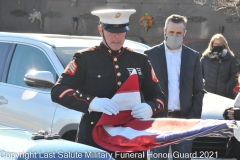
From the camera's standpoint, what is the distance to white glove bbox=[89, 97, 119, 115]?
13.6 ft

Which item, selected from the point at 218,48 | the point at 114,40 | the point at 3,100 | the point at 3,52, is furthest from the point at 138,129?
the point at 218,48

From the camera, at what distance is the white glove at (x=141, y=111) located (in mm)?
4254

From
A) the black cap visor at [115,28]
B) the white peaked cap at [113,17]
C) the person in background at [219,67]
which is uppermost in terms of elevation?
the white peaked cap at [113,17]

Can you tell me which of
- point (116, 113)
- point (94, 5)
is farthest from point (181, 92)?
point (94, 5)

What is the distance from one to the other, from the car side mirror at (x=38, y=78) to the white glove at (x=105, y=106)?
74.2 inches

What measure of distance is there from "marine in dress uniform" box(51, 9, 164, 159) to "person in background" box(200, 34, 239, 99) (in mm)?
5004

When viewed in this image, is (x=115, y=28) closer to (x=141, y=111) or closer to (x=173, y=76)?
(x=141, y=111)

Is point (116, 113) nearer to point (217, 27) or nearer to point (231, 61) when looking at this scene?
point (231, 61)

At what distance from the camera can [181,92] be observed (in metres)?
6.04

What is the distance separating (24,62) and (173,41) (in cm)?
168

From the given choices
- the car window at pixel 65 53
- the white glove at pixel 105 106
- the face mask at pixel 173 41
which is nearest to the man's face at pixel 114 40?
the white glove at pixel 105 106

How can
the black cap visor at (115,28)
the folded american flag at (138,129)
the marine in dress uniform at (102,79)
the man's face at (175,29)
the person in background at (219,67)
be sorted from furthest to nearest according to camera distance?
the person in background at (219,67) → the man's face at (175,29) → the black cap visor at (115,28) → the marine in dress uniform at (102,79) → the folded american flag at (138,129)

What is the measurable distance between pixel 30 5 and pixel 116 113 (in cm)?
1679

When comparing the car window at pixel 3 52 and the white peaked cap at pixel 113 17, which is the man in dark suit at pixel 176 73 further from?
the car window at pixel 3 52
